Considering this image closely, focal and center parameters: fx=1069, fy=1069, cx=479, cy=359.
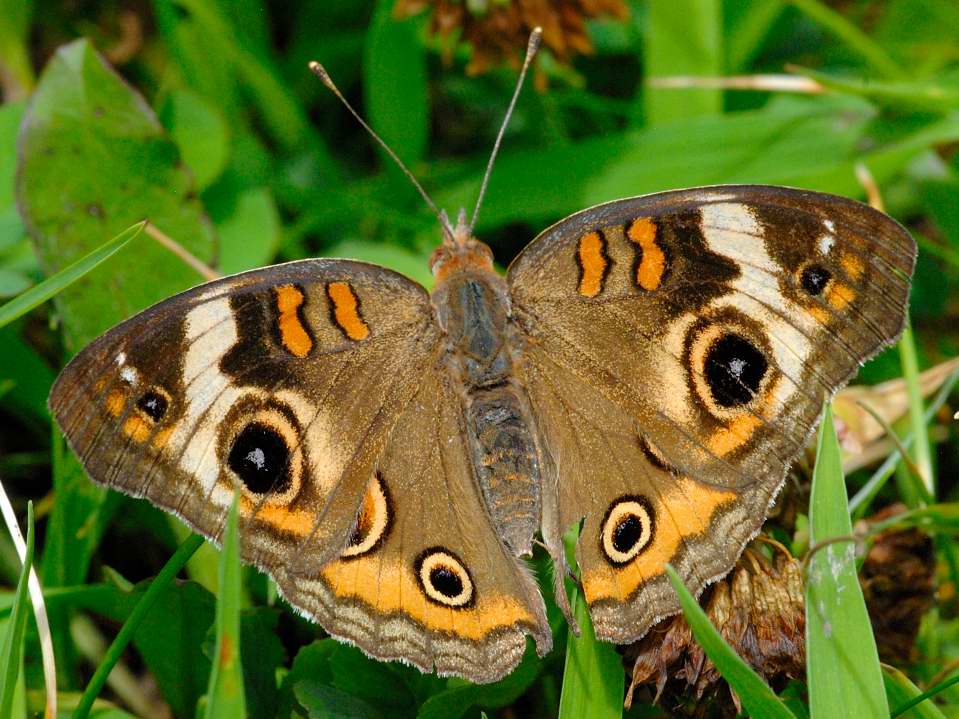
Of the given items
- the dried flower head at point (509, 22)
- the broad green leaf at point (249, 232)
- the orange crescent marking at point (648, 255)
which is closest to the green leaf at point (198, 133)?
the broad green leaf at point (249, 232)

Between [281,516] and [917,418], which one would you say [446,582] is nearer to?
[281,516]

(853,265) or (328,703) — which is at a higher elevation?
(853,265)

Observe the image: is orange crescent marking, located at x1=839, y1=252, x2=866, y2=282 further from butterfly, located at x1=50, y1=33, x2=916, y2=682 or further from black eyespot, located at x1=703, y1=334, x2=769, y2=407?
black eyespot, located at x1=703, y1=334, x2=769, y2=407

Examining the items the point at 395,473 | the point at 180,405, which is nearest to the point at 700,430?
the point at 395,473

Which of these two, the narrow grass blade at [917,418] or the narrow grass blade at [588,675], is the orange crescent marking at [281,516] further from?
the narrow grass blade at [917,418]

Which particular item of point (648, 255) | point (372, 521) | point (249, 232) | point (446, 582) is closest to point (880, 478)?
point (648, 255)
